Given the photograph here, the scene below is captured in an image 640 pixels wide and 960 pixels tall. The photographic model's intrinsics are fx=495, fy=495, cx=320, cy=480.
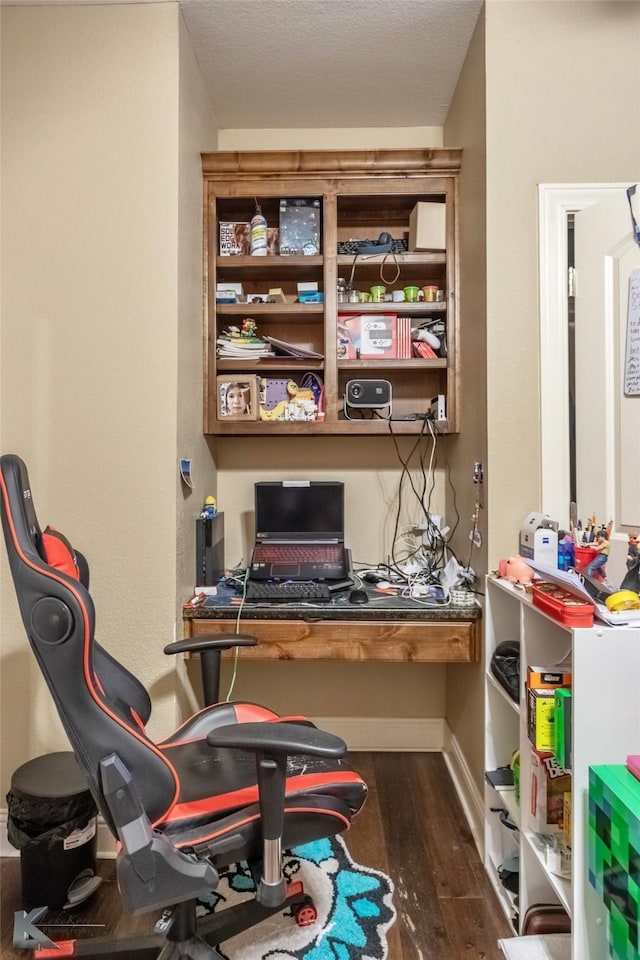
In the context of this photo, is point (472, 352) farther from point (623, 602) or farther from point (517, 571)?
point (623, 602)

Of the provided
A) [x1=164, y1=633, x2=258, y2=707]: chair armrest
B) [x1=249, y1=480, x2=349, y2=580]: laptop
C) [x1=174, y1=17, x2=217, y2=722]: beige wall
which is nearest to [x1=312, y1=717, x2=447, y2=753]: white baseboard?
[x1=174, y1=17, x2=217, y2=722]: beige wall

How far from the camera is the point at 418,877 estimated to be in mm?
1525

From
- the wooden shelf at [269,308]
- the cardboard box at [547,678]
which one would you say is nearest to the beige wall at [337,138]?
the wooden shelf at [269,308]

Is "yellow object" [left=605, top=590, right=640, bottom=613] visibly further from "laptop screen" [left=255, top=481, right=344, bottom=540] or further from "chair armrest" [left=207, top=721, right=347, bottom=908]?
"laptop screen" [left=255, top=481, right=344, bottom=540]

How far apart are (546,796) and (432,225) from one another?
193cm

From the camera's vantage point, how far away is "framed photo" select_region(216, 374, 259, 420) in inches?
78.1

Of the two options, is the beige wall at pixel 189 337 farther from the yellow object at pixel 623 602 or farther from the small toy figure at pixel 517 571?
the yellow object at pixel 623 602

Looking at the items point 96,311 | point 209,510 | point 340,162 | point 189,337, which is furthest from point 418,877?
point 340,162

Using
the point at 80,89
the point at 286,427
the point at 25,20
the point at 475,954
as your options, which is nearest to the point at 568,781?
the point at 475,954

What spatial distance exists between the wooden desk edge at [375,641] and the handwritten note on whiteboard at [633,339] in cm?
86

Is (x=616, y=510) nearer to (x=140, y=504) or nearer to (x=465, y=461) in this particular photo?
(x=465, y=461)

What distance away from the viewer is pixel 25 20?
1669 mm

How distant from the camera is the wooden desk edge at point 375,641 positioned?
162 centimetres

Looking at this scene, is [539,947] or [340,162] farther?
[340,162]
